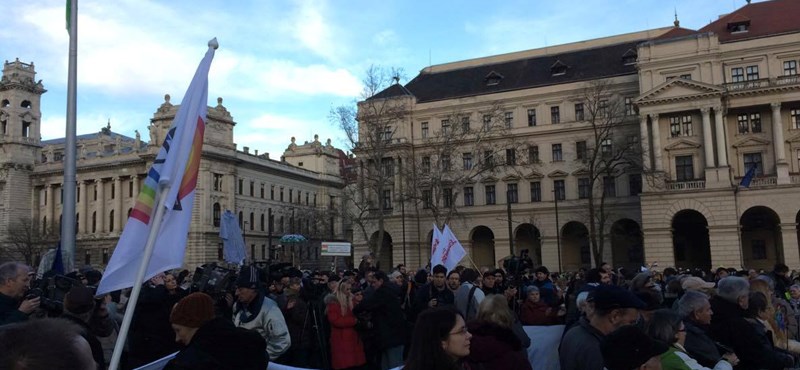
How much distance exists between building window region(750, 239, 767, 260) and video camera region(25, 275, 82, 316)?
5317cm

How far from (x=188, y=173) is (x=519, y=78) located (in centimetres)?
5985

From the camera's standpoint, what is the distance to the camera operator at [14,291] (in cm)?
562

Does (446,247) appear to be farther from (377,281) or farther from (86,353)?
(86,353)

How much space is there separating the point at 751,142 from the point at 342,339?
163ft

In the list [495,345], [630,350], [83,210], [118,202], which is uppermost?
[118,202]

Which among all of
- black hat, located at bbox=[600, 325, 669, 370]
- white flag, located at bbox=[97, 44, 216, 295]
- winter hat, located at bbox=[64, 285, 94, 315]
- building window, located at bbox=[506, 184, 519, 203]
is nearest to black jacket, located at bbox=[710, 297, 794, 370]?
black hat, located at bbox=[600, 325, 669, 370]

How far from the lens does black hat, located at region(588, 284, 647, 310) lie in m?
4.94

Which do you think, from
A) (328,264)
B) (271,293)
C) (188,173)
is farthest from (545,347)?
(328,264)

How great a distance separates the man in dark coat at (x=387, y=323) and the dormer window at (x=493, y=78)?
56172 mm

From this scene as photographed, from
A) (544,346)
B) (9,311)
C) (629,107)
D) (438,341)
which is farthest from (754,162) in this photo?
(9,311)

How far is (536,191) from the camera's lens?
58188 mm

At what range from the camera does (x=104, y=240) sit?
81312 millimetres

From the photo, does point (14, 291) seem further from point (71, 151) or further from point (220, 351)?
point (71, 151)

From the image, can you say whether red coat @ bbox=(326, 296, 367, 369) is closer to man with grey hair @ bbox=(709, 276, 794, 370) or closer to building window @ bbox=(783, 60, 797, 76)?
man with grey hair @ bbox=(709, 276, 794, 370)
